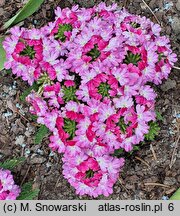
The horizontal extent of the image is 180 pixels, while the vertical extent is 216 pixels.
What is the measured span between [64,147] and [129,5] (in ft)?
3.01

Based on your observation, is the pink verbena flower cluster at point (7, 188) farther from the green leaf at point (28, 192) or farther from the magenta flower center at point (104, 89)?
the magenta flower center at point (104, 89)

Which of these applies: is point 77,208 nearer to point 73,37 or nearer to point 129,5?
point 73,37

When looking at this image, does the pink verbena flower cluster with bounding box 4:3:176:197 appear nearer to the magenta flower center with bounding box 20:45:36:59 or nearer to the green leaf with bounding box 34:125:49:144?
the magenta flower center with bounding box 20:45:36:59

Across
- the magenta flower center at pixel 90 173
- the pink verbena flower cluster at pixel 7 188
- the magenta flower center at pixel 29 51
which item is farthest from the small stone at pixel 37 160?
the magenta flower center at pixel 29 51

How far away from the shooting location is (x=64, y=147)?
1.83 metres

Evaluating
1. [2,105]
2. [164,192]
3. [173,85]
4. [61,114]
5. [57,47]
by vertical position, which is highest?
[57,47]

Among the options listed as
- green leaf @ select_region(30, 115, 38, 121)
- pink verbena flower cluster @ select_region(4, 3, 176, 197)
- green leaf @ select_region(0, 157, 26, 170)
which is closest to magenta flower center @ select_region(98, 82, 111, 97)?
pink verbena flower cluster @ select_region(4, 3, 176, 197)

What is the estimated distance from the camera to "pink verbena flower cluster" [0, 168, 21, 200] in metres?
1.86

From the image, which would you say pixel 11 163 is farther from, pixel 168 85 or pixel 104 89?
pixel 168 85

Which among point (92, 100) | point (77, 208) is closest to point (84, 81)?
point (92, 100)

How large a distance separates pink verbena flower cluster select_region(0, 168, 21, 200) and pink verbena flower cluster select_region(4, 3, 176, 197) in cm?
22

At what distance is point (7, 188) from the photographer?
187 cm

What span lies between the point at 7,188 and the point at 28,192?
0.22 m

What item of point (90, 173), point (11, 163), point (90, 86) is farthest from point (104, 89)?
point (11, 163)
